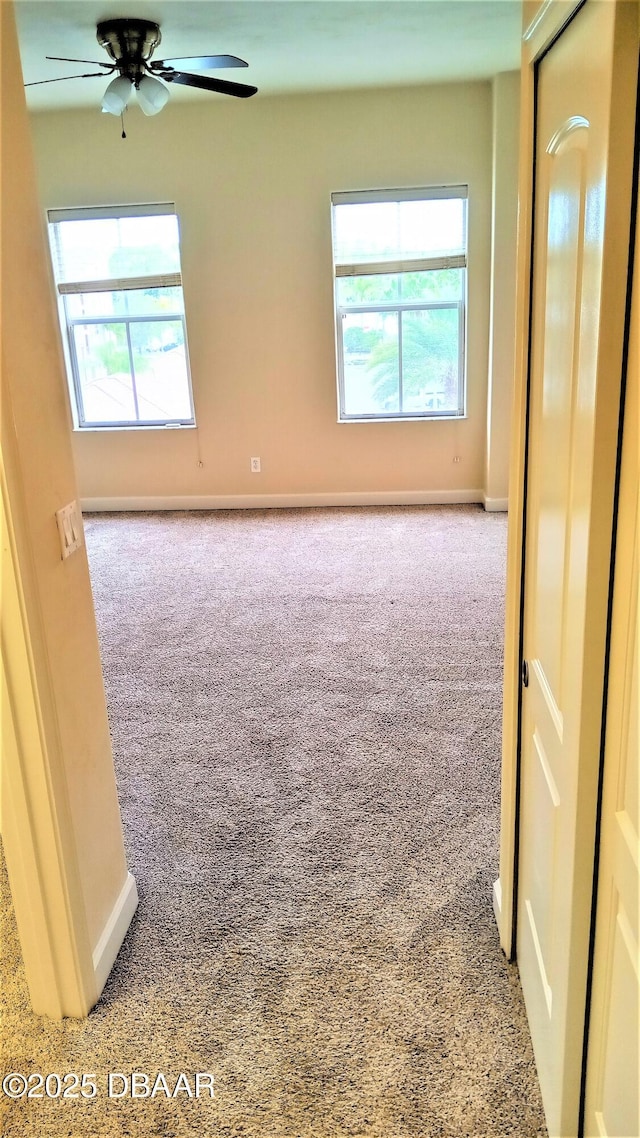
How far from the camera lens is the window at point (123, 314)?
5773mm

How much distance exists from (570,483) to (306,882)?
4.85ft

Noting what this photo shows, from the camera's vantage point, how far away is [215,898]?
2172 millimetres

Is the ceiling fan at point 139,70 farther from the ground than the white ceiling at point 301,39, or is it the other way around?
the white ceiling at point 301,39

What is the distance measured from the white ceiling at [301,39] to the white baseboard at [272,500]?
2800 millimetres

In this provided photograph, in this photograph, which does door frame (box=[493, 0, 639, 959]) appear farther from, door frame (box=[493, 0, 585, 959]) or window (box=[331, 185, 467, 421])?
window (box=[331, 185, 467, 421])

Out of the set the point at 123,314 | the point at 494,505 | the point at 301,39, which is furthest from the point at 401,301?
the point at 123,314

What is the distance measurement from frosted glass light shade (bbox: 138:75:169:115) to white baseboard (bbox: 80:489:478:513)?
9.75 ft

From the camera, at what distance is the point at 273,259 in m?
5.73

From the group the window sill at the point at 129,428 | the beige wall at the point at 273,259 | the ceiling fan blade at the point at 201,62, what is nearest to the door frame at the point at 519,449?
the ceiling fan blade at the point at 201,62

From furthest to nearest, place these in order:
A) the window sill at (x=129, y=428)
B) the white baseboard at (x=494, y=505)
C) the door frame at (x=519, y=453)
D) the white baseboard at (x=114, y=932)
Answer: the window sill at (x=129, y=428)
the white baseboard at (x=494, y=505)
the white baseboard at (x=114, y=932)
the door frame at (x=519, y=453)

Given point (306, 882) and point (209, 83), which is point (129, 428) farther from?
point (306, 882)

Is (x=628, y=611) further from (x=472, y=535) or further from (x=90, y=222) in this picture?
(x=90, y=222)

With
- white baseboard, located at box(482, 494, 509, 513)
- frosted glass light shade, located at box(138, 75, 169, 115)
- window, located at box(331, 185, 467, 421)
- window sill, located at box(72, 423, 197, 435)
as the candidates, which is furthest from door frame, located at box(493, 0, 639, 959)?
window sill, located at box(72, 423, 197, 435)

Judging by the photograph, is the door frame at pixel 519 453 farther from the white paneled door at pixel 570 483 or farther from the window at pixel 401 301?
the window at pixel 401 301
